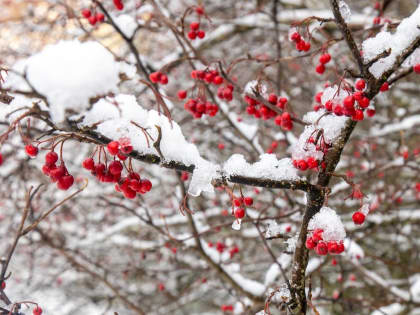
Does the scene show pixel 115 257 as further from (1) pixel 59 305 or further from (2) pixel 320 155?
(2) pixel 320 155

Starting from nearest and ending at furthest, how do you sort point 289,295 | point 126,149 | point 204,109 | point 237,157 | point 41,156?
point 126,149 < point 237,157 < point 289,295 < point 204,109 < point 41,156

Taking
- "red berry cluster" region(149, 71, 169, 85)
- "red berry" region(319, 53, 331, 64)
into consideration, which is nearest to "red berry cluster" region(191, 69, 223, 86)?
"red berry cluster" region(149, 71, 169, 85)

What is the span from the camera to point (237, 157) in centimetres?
146

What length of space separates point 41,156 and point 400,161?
17.0ft

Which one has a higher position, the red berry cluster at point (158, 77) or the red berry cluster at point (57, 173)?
the red berry cluster at point (158, 77)

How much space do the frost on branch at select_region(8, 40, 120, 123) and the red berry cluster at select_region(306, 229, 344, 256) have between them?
0.94 metres

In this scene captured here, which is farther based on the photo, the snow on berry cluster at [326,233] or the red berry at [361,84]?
the red berry at [361,84]

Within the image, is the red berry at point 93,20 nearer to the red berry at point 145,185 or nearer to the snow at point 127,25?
the snow at point 127,25

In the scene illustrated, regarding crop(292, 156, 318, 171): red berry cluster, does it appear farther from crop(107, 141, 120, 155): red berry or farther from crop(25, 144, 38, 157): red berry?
crop(25, 144, 38, 157): red berry

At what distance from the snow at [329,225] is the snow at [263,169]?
0.19m

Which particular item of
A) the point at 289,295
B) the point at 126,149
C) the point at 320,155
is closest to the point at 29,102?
the point at 126,149

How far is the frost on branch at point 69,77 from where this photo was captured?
3.37ft

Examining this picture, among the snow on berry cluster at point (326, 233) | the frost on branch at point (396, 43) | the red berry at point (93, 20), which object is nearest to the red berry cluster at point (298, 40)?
the frost on branch at point (396, 43)

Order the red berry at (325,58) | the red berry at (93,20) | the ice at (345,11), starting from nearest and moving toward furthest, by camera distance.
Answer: the ice at (345,11), the red berry at (325,58), the red berry at (93,20)
